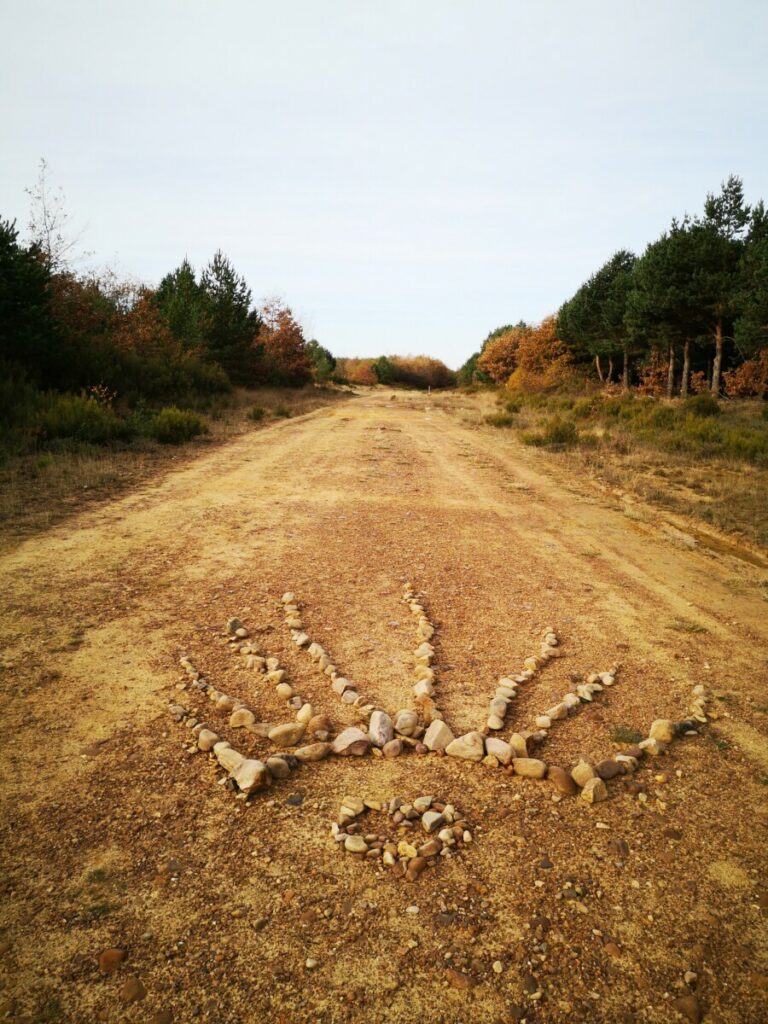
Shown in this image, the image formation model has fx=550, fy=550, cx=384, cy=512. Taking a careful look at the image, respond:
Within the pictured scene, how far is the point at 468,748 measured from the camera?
316 centimetres

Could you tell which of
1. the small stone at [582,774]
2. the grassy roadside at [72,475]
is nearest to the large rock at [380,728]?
the small stone at [582,774]

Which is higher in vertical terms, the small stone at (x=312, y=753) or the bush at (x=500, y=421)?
the bush at (x=500, y=421)

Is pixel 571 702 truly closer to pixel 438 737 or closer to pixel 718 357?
pixel 438 737

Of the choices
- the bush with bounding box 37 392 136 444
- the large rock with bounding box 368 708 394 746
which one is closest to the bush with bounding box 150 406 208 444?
the bush with bounding box 37 392 136 444

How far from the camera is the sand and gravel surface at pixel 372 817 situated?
195 centimetres

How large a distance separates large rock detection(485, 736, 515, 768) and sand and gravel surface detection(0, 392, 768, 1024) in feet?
0.41

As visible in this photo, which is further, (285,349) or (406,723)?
(285,349)

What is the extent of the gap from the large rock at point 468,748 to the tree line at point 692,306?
24828 mm

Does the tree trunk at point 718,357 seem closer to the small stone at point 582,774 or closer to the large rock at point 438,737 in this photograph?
the small stone at point 582,774

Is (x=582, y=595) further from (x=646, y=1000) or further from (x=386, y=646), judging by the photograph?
(x=646, y=1000)

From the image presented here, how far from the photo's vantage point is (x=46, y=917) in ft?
6.93

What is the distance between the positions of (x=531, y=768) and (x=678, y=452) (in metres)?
13.7

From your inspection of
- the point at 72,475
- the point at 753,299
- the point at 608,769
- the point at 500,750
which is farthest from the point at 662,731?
the point at 753,299

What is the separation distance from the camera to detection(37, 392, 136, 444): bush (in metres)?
12.0
